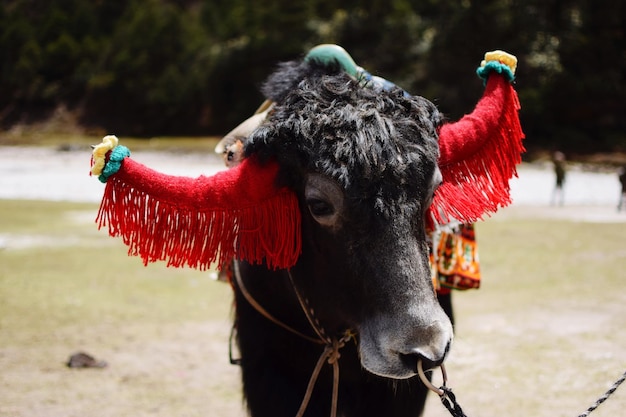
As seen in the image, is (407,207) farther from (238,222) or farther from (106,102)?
(106,102)

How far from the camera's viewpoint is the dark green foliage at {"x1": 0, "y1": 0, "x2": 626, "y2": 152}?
23.4 m

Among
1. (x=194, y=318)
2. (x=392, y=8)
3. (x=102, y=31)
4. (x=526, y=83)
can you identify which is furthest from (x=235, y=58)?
(x=194, y=318)

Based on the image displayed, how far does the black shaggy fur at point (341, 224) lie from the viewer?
1.83 m

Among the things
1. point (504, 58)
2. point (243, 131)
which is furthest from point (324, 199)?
point (243, 131)

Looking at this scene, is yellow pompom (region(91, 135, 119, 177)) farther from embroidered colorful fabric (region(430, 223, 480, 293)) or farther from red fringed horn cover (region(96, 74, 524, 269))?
embroidered colorful fabric (region(430, 223, 480, 293))

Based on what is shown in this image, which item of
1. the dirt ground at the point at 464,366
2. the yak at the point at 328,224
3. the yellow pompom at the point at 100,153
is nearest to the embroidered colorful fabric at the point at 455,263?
the dirt ground at the point at 464,366

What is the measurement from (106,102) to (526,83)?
85.6ft

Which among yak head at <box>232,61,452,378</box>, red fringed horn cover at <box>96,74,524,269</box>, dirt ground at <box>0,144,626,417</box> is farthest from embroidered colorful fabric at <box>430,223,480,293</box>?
yak head at <box>232,61,452,378</box>

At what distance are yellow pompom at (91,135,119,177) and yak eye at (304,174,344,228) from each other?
55 centimetres

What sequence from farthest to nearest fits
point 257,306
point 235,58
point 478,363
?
point 235,58
point 478,363
point 257,306

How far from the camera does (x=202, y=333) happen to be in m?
5.42

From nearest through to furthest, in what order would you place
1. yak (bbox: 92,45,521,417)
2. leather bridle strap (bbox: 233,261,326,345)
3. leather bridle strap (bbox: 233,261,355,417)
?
yak (bbox: 92,45,521,417)
leather bridle strap (bbox: 233,261,355,417)
leather bridle strap (bbox: 233,261,326,345)

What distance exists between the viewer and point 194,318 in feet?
19.2

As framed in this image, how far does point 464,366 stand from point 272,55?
103ft
